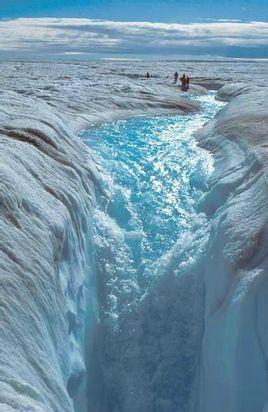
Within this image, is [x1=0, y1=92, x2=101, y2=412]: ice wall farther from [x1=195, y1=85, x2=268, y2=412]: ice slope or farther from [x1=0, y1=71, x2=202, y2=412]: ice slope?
[x1=195, y1=85, x2=268, y2=412]: ice slope

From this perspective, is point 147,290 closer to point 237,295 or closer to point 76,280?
point 76,280

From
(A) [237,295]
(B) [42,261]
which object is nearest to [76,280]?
(B) [42,261]

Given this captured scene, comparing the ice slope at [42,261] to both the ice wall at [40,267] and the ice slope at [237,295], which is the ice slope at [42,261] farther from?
the ice slope at [237,295]

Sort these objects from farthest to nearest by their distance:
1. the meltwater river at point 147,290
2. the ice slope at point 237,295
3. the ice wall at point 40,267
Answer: the meltwater river at point 147,290 < the ice slope at point 237,295 < the ice wall at point 40,267

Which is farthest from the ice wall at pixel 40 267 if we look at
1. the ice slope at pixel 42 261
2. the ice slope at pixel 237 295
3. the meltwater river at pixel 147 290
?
the ice slope at pixel 237 295

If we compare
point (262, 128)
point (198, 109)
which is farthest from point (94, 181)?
point (198, 109)

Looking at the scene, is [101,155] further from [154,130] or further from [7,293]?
[7,293]

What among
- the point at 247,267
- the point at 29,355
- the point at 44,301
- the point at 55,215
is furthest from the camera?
the point at 55,215
